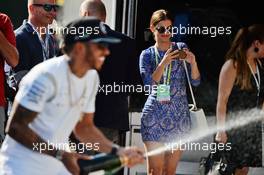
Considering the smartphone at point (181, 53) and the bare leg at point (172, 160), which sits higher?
the smartphone at point (181, 53)

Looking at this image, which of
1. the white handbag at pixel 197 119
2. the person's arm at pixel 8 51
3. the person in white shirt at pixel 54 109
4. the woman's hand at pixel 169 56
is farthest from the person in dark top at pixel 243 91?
the person in white shirt at pixel 54 109

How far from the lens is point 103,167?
12.4 ft

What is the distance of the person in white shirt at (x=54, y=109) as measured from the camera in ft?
12.3

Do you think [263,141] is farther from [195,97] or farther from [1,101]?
[1,101]

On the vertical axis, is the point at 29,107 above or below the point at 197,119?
above

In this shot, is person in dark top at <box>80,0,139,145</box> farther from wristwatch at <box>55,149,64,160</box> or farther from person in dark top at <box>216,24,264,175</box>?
wristwatch at <box>55,149,64,160</box>

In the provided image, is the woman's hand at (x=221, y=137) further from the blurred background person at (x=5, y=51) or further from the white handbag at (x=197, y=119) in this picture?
the blurred background person at (x=5, y=51)

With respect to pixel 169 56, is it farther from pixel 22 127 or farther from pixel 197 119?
pixel 22 127

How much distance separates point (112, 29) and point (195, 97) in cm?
77

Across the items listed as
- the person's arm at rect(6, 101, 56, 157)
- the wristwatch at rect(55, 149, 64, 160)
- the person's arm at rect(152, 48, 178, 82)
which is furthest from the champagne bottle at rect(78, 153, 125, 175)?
the person's arm at rect(152, 48, 178, 82)

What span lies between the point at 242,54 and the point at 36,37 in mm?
1456

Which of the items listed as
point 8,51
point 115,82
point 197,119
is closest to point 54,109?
point 8,51

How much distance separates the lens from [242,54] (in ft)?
17.9

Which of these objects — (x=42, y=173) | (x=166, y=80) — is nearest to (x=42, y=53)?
(x=166, y=80)
